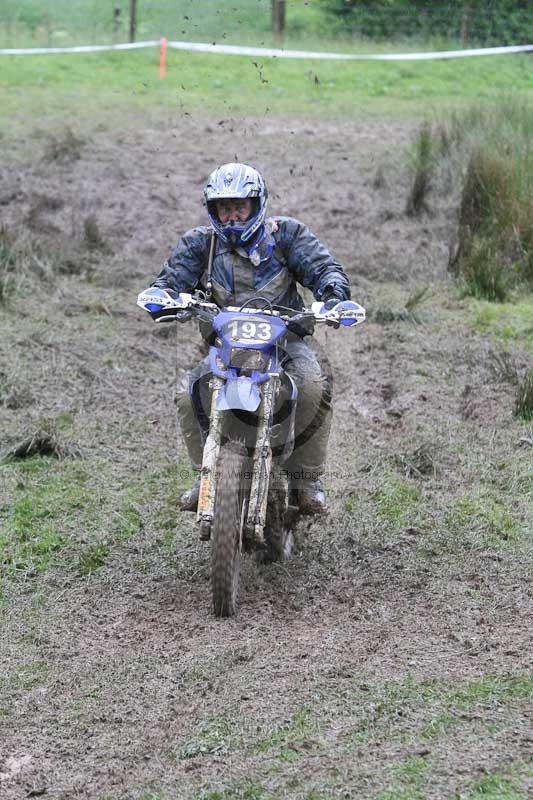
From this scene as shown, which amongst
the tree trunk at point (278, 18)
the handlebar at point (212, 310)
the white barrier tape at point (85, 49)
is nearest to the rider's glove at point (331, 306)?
the handlebar at point (212, 310)

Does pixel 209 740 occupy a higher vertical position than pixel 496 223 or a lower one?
lower

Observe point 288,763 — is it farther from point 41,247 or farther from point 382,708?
point 41,247

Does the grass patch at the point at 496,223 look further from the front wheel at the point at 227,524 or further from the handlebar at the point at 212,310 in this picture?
the front wheel at the point at 227,524

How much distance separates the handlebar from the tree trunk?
399 inches

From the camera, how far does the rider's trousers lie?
5090 millimetres

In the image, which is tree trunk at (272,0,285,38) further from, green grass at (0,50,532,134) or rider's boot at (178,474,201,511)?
rider's boot at (178,474,201,511)

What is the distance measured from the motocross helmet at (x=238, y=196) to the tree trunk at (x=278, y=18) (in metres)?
9.87

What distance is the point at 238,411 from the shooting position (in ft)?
15.8

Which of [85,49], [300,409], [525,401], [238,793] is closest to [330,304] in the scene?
[300,409]

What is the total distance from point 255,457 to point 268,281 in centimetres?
89

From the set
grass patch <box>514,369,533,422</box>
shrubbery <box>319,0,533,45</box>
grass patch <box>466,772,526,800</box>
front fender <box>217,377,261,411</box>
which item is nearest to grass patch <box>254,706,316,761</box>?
grass patch <box>466,772,526,800</box>

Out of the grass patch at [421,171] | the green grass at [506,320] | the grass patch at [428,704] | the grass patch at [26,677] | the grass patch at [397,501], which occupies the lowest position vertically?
the grass patch at [397,501]

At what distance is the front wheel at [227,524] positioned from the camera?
457 centimetres

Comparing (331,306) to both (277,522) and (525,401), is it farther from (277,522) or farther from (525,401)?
(525,401)
